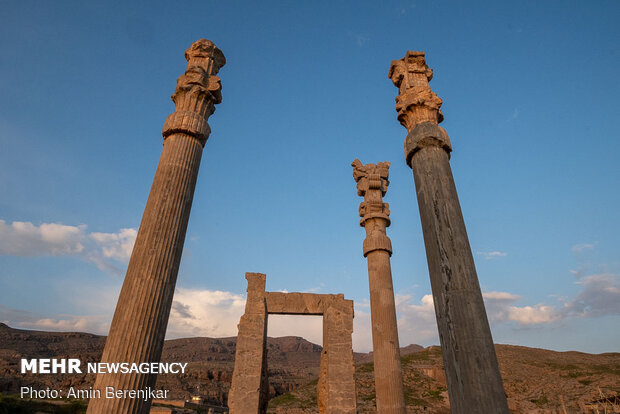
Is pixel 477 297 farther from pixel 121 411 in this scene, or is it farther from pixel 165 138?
pixel 165 138

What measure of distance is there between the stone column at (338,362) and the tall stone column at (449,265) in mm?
8026

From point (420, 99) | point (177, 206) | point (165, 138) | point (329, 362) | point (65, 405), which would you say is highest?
point (420, 99)

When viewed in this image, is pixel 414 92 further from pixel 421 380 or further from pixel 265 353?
pixel 421 380

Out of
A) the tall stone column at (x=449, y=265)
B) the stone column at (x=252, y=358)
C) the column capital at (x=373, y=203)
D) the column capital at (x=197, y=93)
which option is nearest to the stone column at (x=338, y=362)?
the stone column at (x=252, y=358)

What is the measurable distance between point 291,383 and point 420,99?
4481 centimetres

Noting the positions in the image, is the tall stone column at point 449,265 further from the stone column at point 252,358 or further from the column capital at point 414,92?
the stone column at point 252,358

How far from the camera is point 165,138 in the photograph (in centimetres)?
620

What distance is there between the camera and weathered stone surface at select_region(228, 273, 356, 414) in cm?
1116

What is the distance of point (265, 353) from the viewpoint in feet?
40.9

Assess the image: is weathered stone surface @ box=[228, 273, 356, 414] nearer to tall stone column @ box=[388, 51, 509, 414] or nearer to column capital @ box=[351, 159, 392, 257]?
column capital @ box=[351, 159, 392, 257]

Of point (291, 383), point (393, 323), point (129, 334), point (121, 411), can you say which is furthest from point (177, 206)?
point (291, 383)

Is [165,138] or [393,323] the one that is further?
[393,323]

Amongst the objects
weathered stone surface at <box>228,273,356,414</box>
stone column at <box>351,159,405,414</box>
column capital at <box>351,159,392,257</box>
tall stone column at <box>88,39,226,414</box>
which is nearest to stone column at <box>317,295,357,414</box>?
weathered stone surface at <box>228,273,356,414</box>

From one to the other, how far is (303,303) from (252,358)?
2555 millimetres
